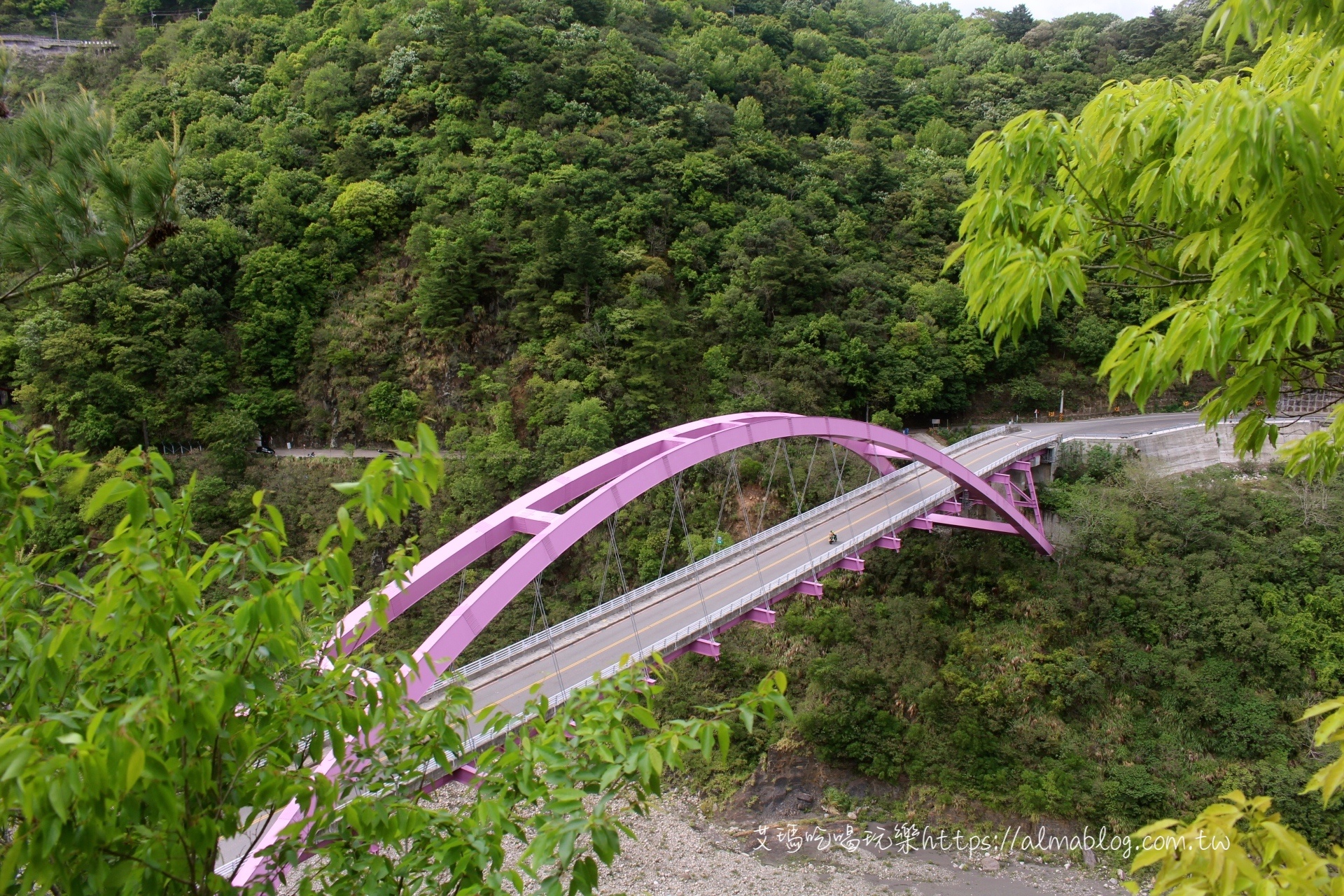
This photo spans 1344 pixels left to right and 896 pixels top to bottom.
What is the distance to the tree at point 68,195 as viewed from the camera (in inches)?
154

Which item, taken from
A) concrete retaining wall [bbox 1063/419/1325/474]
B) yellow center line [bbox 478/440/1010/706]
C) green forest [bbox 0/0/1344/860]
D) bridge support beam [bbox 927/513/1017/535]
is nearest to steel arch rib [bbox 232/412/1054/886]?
yellow center line [bbox 478/440/1010/706]

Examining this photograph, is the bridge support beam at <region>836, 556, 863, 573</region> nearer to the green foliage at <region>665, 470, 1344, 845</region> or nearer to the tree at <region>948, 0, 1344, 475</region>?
the green foliage at <region>665, 470, 1344, 845</region>

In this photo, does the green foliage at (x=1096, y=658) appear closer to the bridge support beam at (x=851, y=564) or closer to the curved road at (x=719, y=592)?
the curved road at (x=719, y=592)

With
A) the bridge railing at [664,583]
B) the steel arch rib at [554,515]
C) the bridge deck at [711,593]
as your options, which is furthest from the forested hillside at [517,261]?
the steel arch rib at [554,515]

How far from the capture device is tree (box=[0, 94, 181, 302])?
154 inches

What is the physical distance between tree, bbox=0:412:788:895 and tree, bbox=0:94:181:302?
1.32 meters

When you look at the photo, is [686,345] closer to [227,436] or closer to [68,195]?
[227,436]

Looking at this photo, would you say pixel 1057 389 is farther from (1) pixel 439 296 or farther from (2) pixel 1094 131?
(2) pixel 1094 131

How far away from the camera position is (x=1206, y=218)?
2906mm

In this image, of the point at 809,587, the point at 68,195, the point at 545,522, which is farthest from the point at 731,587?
the point at 68,195

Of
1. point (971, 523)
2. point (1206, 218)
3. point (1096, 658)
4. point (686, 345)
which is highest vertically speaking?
point (1206, 218)

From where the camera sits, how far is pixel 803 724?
1800cm

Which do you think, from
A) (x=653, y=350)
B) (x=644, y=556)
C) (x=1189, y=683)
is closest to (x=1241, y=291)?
(x=1189, y=683)

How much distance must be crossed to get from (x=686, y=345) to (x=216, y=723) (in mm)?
25038
